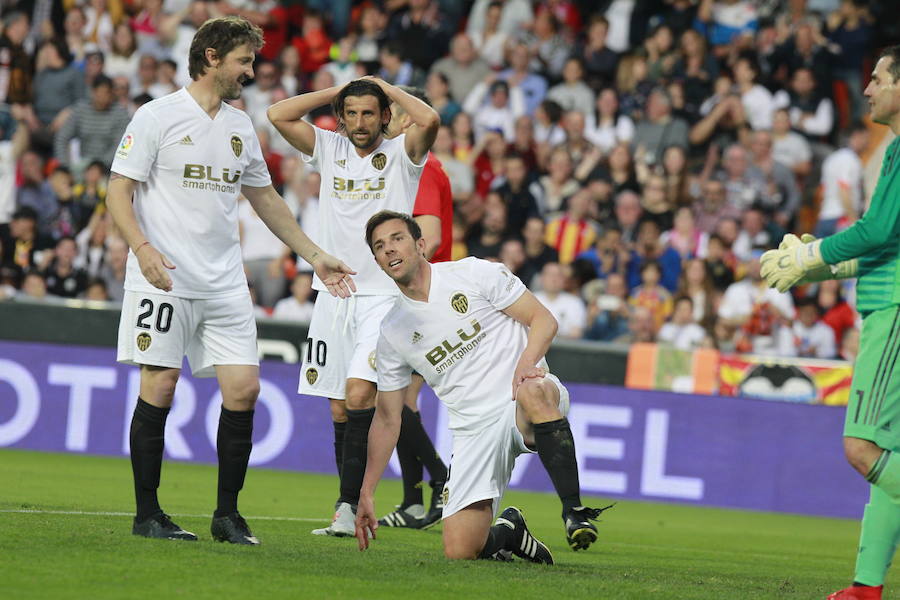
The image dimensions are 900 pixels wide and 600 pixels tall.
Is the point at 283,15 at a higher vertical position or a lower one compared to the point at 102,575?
higher

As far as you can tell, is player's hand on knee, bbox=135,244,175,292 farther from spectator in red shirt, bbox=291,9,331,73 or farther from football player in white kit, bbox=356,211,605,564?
spectator in red shirt, bbox=291,9,331,73

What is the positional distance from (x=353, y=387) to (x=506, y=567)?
179 centimetres

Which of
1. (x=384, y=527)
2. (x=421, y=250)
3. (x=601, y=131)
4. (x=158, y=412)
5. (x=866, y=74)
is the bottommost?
(x=384, y=527)

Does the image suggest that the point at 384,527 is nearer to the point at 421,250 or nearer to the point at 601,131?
the point at 421,250

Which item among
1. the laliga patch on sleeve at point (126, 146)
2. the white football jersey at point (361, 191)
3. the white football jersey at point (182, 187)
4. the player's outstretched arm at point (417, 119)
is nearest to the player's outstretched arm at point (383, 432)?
the white football jersey at point (182, 187)

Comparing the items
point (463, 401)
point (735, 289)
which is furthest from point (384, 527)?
point (735, 289)

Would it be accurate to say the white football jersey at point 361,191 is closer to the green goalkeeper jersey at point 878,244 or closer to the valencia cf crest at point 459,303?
the valencia cf crest at point 459,303

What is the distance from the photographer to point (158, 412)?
7.01 meters

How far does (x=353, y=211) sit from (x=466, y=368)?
1564 millimetres

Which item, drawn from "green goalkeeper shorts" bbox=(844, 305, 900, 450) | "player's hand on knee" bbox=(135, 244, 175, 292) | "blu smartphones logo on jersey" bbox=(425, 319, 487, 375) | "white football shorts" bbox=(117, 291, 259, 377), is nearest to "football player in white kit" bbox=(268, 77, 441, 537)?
"blu smartphones logo on jersey" bbox=(425, 319, 487, 375)

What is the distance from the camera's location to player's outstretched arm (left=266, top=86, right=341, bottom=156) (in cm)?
814

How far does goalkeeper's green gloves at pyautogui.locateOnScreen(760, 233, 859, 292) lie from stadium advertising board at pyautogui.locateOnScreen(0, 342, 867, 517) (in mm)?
7344

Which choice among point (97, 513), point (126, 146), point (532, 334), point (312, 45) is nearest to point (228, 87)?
point (126, 146)

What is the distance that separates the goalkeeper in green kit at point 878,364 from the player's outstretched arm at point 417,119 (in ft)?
8.81
